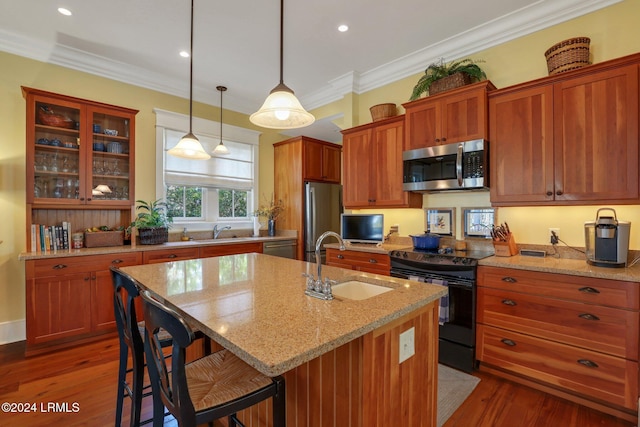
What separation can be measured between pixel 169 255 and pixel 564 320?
368 cm

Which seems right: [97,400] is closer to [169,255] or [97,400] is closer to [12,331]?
[169,255]

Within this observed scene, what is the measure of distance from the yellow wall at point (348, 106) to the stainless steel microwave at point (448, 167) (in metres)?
0.38

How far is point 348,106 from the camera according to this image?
4062 mm

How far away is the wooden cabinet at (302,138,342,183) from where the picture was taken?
4785 mm

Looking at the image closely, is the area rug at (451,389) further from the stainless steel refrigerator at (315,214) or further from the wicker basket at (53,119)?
the wicker basket at (53,119)

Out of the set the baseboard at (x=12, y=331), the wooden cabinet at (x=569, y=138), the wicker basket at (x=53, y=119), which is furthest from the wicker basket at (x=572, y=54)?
the baseboard at (x=12, y=331)

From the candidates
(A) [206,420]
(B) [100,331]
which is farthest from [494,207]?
(B) [100,331]

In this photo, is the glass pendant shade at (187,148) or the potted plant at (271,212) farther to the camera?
the potted plant at (271,212)

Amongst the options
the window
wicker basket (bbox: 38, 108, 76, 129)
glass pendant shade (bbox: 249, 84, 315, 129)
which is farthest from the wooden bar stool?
the window

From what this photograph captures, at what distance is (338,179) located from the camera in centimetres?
538

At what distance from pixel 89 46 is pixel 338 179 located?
12.2ft

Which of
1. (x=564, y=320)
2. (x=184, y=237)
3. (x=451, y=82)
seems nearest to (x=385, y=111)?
(x=451, y=82)

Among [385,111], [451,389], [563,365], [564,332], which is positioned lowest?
[451,389]

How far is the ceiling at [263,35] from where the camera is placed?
8.50 feet
